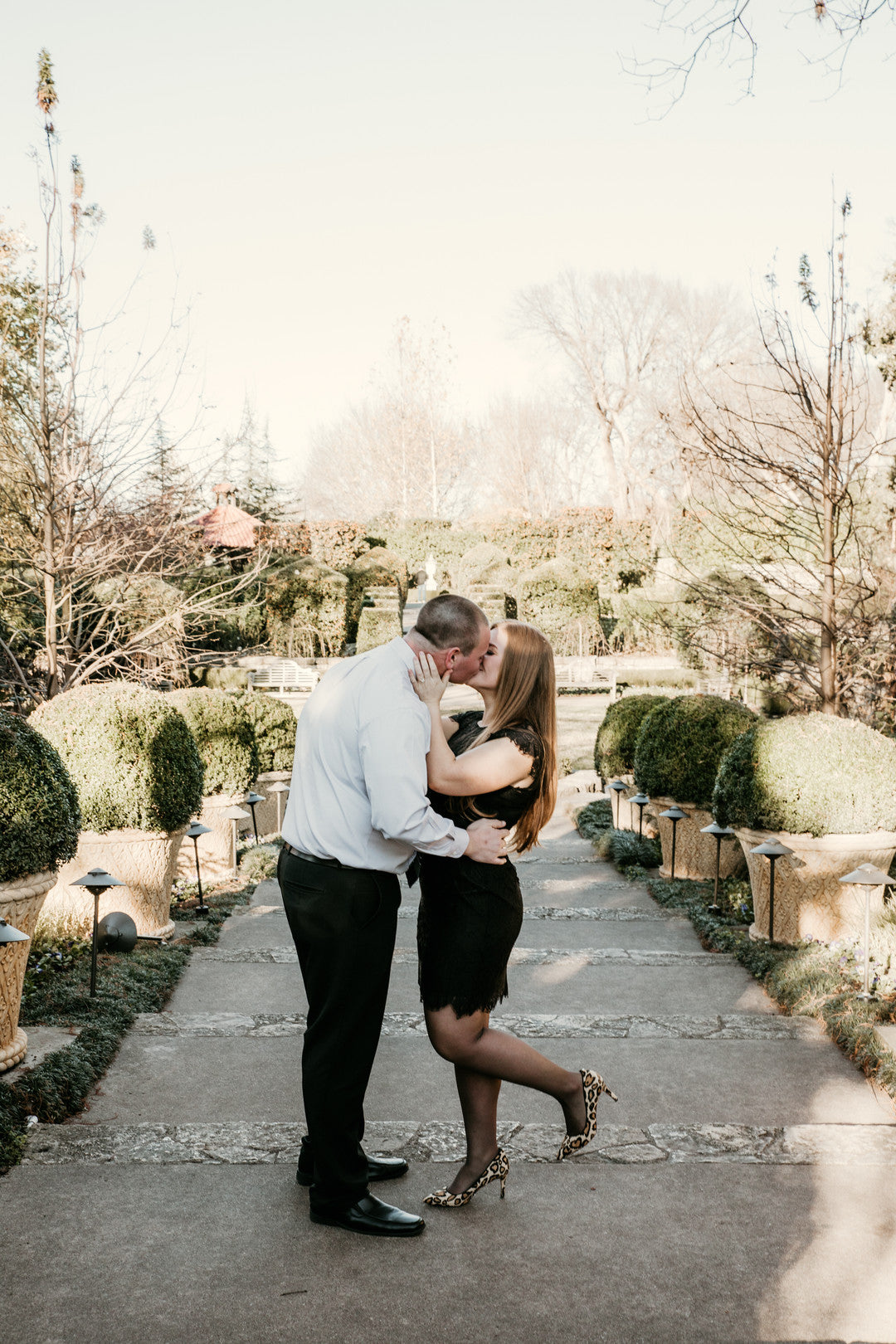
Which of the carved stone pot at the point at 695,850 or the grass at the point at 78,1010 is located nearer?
the grass at the point at 78,1010

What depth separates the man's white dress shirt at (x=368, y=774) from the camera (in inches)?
107

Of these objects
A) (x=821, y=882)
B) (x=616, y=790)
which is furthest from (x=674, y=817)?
(x=616, y=790)

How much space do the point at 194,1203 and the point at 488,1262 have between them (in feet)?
2.71

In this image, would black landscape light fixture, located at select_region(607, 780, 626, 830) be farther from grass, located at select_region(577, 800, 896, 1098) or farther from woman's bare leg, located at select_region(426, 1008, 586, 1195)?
woman's bare leg, located at select_region(426, 1008, 586, 1195)

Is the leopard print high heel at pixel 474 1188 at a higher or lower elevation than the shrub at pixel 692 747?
lower

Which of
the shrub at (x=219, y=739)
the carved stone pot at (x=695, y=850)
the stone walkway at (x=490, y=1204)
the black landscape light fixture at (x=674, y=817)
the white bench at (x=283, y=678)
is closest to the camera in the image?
the stone walkway at (x=490, y=1204)

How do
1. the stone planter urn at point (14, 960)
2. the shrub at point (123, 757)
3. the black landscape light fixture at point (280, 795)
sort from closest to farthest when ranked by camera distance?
the stone planter urn at point (14, 960)
the shrub at point (123, 757)
the black landscape light fixture at point (280, 795)

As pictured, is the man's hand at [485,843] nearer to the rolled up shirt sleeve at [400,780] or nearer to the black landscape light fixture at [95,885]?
the rolled up shirt sleeve at [400,780]

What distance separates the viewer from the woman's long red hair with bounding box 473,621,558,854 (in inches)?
121

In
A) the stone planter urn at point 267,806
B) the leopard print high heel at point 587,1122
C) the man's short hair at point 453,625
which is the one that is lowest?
the stone planter urn at point 267,806

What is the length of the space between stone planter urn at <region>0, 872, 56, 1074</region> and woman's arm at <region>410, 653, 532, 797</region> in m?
1.76

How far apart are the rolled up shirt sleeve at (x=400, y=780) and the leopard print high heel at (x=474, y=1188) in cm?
93

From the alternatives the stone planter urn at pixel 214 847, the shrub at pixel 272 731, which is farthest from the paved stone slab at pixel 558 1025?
the shrub at pixel 272 731

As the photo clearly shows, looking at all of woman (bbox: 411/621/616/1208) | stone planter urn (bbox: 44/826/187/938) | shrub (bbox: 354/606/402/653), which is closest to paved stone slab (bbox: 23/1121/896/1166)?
woman (bbox: 411/621/616/1208)
